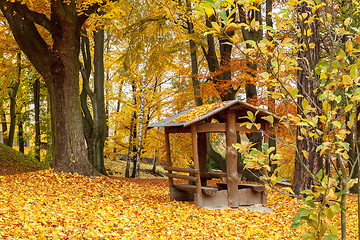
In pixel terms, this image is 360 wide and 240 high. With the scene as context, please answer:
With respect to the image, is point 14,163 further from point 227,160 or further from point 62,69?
point 227,160

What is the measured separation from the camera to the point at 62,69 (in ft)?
28.6

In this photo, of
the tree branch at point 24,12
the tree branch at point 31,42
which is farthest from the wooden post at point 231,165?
the tree branch at point 24,12

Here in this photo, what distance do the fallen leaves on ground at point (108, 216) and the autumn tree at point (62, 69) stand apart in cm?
67

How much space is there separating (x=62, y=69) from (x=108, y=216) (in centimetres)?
504

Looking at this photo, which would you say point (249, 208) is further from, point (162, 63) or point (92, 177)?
point (162, 63)

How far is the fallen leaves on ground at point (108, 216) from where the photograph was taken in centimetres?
427

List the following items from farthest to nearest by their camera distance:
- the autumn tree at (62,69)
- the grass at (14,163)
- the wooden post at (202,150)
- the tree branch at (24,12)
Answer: the grass at (14,163)
the autumn tree at (62,69)
the wooden post at (202,150)
the tree branch at (24,12)

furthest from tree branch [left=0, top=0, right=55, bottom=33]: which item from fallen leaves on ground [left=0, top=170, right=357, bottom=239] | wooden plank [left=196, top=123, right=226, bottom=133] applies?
wooden plank [left=196, top=123, right=226, bottom=133]

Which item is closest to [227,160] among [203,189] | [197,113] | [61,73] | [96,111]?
[203,189]

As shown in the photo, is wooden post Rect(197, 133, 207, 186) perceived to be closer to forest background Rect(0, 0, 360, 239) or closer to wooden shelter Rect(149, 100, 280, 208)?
wooden shelter Rect(149, 100, 280, 208)

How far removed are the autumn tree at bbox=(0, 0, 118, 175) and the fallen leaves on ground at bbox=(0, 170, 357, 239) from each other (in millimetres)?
674

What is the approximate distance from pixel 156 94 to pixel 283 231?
1202 centimetres

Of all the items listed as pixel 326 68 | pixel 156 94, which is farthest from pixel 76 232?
pixel 156 94

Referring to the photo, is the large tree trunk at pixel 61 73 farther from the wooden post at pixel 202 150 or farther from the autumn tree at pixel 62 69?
the wooden post at pixel 202 150
